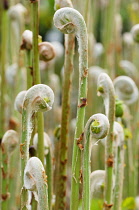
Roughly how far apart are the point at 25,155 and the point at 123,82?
0.27 metres

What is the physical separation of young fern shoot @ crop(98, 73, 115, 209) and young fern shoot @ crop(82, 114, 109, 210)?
0.06 meters

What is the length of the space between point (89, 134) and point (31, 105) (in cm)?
7

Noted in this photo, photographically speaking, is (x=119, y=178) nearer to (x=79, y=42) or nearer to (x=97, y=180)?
(x=97, y=180)

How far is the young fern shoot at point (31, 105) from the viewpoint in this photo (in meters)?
0.43

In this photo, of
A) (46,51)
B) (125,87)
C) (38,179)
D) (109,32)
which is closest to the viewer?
(38,179)

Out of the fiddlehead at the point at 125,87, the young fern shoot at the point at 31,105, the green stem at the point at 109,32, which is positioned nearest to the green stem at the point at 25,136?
the young fern shoot at the point at 31,105

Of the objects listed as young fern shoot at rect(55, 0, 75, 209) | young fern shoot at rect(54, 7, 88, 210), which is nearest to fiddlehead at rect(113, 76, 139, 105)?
young fern shoot at rect(55, 0, 75, 209)

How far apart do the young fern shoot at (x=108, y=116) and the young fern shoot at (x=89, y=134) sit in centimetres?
6

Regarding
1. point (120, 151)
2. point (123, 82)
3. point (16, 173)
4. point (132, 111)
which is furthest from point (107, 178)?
point (132, 111)

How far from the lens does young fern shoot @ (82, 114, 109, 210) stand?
1.37ft

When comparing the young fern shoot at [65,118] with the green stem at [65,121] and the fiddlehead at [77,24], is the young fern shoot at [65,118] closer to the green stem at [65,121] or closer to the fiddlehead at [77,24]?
the green stem at [65,121]

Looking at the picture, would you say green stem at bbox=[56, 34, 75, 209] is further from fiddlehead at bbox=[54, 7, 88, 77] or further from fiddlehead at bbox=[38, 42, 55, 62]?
fiddlehead at bbox=[54, 7, 88, 77]

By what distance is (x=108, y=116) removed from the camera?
19.3 inches

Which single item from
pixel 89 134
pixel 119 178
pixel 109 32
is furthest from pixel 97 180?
pixel 109 32
